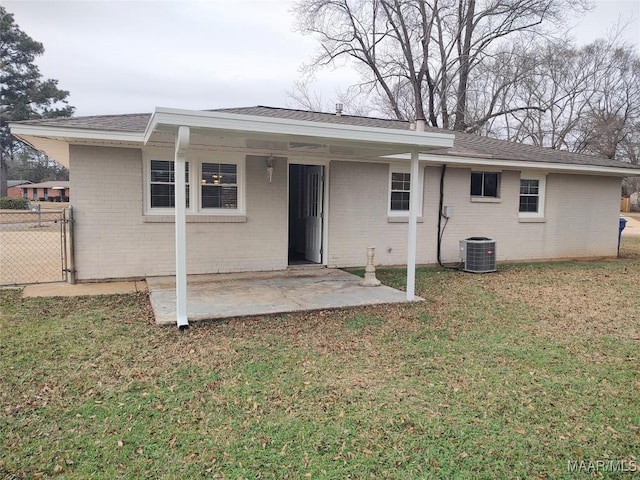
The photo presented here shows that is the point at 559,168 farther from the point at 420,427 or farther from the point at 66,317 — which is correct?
the point at 66,317

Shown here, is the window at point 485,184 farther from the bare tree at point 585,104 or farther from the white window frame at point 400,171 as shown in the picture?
the bare tree at point 585,104

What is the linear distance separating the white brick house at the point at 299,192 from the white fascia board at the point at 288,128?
0.05 feet

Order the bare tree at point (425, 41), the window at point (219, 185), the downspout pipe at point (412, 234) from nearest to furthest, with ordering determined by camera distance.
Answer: the downspout pipe at point (412, 234)
the window at point (219, 185)
the bare tree at point (425, 41)

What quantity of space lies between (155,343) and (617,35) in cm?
3335

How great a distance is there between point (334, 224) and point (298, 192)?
1.83 metres

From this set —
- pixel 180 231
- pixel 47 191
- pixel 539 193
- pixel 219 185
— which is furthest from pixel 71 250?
pixel 47 191

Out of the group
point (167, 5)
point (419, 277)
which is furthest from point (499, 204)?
point (167, 5)

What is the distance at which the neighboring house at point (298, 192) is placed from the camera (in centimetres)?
620

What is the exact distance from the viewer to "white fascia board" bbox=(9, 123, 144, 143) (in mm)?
6277

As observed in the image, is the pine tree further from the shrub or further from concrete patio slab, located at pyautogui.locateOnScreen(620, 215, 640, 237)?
concrete patio slab, located at pyautogui.locateOnScreen(620, 215, 640, 237)

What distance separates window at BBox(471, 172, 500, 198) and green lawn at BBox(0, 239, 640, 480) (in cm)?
492

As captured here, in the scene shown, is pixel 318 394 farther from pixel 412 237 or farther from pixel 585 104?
pixel 585 104

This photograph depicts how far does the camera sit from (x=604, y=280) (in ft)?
28.6

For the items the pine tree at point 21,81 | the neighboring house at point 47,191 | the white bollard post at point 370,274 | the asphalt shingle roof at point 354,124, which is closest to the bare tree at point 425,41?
the asphalt shingle roof at point 354,124
